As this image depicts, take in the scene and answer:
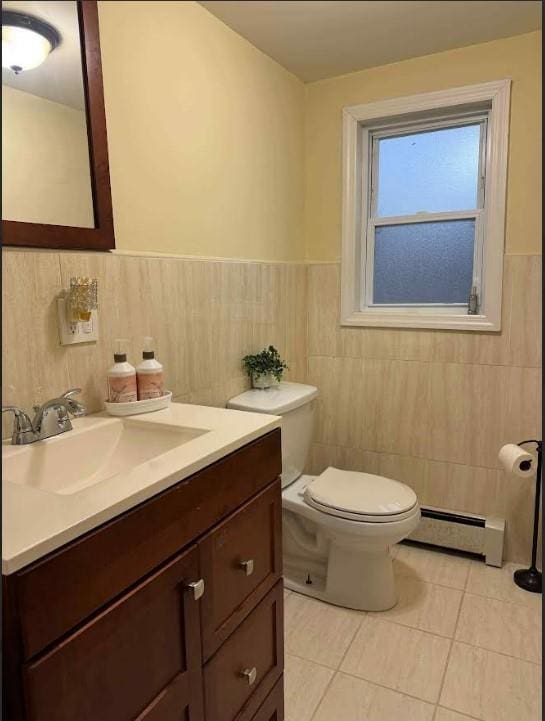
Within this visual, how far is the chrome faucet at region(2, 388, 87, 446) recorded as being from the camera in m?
0.99

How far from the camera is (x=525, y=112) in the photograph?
72.1 inches

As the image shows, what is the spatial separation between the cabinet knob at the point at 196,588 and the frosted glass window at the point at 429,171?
1.80 m

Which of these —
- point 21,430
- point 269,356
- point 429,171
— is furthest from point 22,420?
point 429,171

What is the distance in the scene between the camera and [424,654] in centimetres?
155

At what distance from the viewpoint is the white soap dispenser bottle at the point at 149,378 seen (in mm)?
1259

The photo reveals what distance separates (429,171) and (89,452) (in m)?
1.81

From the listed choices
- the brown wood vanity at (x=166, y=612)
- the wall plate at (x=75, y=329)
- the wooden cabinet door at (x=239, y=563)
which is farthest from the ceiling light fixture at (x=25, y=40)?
the wooden cabinet door at (x=239, y=563)

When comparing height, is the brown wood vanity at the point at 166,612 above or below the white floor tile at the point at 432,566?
above

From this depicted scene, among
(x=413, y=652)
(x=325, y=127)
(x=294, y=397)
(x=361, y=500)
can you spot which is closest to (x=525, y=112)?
(x=325, y=127)

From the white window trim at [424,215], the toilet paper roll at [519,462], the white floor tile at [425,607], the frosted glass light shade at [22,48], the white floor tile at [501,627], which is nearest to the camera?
the frosted glass light shade at [22,48]

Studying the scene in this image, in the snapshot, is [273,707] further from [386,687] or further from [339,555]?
[339,555]

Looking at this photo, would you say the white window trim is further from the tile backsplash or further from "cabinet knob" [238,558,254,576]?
"cabinet knob" [238,558,254,576]

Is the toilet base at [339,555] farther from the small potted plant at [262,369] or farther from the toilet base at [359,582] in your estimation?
the small potted plant at [262,369]

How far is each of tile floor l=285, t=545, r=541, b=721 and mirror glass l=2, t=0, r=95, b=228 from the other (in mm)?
1443
